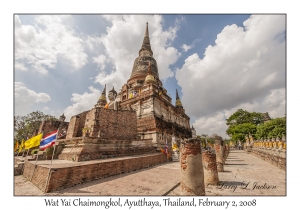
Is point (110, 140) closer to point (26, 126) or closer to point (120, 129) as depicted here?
point (120, 129)

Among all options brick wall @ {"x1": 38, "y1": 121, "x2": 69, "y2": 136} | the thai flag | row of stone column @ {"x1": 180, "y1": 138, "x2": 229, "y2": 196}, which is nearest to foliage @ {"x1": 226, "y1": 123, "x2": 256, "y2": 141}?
brick wall @ {"x1": 38, "y1": 121, "x2": 69, "y2": 136}

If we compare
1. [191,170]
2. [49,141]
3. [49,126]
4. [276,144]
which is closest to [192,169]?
[191,170]

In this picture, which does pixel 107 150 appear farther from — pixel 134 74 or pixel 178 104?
pixel 178 104

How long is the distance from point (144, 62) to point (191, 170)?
1283 inches

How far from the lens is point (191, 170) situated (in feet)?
13.3

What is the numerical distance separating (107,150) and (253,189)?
8283mm

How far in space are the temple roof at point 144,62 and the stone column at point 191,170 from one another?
1069 inches

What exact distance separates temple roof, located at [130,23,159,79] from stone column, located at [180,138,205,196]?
2716 cm

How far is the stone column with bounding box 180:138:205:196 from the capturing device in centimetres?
395

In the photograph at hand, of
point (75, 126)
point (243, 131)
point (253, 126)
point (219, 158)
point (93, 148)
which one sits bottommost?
point (243, 131)

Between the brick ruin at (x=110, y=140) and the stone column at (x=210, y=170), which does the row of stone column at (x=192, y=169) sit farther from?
the stone column at (x=210, y=170)

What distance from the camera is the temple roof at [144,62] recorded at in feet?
107

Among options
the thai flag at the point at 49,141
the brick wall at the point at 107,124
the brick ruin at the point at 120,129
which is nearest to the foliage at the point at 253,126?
the brick ruin at the point at 120,129
